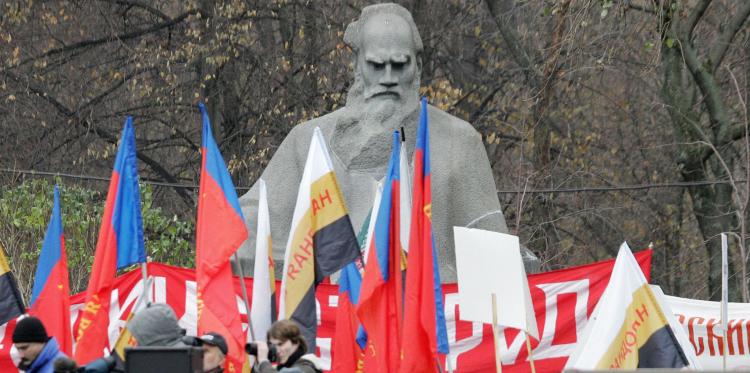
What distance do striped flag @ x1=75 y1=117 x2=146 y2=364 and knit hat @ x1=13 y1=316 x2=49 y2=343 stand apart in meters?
1.90

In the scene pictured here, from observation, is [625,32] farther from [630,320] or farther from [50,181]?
[630,320]

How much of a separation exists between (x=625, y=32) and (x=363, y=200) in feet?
30.2

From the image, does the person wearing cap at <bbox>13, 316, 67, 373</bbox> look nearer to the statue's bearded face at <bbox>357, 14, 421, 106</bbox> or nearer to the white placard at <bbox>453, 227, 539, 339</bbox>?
the white placard at <bbox>453, 227, 539, 339</bbox>

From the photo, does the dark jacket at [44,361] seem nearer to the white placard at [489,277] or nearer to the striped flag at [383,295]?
the striped flag at [383,295]

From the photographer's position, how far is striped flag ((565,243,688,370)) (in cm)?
988

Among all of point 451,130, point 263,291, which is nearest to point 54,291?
point 263,291

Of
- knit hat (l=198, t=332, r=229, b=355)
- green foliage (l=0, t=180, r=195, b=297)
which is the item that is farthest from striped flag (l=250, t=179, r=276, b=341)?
green foliage (l=0, t=180, r=195, b=297)

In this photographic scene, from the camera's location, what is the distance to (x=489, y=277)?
434 inches

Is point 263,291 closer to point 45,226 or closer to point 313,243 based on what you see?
point 313,243

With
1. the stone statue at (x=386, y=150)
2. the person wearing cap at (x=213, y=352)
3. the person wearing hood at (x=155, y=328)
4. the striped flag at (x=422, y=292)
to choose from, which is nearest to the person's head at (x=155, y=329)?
the person wearing hood at (x=155, y=328)

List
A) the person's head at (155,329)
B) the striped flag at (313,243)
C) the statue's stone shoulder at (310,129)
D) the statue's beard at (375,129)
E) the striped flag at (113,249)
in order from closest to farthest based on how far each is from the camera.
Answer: the person's head at (155,329)
the striped flag at (113,249)
the striped flag at (313,243)
the statue's beard at (375,129)
the statue's stone shoulder at (310,129)

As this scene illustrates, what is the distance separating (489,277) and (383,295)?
65 cm

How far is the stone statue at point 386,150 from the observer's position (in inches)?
548

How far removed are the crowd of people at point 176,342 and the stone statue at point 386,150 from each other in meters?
4.79
